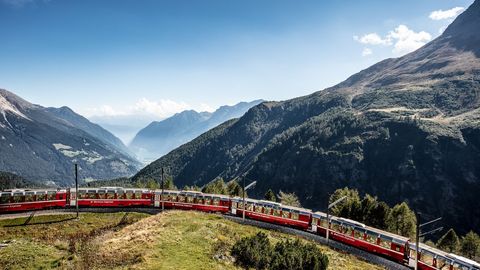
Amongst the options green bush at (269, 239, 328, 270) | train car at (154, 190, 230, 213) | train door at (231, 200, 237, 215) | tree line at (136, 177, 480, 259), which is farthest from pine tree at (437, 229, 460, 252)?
green bush at (269, 239, 328, 270)

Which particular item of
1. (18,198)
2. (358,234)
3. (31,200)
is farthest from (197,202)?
(18,198)

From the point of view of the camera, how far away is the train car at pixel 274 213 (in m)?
60.6

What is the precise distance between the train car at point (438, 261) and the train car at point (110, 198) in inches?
1709

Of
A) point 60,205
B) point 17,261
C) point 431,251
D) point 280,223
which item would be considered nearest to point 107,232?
point 17,261

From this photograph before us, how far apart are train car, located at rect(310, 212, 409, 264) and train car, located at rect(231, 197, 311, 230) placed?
1692mm

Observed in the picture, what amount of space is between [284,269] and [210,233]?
11.4 metres

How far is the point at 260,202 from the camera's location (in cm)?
6675

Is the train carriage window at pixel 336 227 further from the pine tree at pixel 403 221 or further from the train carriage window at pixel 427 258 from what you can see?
the pine tree at pixel 403 221

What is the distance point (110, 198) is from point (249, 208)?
2431cm

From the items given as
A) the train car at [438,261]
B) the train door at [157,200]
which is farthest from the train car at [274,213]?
the train car at [438,261]

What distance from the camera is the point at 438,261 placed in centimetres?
4703

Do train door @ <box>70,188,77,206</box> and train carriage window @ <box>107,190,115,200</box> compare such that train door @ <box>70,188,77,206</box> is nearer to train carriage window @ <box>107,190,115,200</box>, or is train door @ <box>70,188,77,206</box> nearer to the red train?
the red train

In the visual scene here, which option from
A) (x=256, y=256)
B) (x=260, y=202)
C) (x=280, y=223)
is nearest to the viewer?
(x=256, y=256)

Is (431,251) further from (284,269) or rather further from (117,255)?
(117,255)
